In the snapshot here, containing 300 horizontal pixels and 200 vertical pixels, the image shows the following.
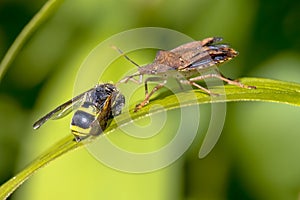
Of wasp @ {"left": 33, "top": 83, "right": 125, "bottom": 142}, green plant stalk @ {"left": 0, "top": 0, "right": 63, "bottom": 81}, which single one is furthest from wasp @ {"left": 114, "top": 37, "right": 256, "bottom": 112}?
green plant stalk @ {"left": 0, "top": 0, "right": 63, "bottom": 81}

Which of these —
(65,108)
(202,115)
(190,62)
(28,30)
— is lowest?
(202,115)

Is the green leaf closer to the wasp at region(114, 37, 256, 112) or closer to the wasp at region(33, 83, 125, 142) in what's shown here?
the wasp at region(33, 83, 125, 142)

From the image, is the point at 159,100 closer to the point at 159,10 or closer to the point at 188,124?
the point at 188,124

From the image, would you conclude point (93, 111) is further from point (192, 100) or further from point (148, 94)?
point (192, 100)

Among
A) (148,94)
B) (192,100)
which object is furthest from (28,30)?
(192,100)

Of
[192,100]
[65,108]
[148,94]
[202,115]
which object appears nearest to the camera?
[192,100]

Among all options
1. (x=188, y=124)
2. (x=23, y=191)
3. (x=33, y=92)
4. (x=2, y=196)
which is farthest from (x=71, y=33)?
(x=2, y=196)
